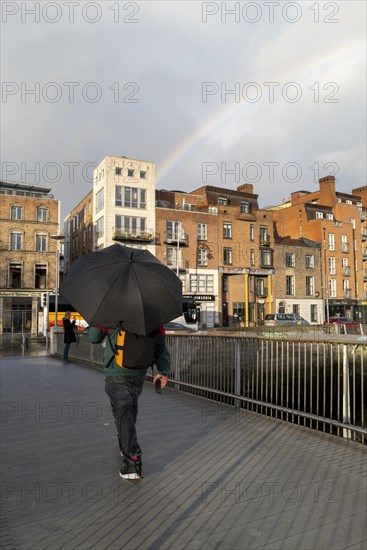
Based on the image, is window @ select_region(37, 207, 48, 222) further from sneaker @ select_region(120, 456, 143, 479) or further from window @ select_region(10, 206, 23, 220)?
sneaker @ select_region(120, 456, 143, 479)

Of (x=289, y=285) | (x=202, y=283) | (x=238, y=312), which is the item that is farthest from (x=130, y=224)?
(x=289, y=285)

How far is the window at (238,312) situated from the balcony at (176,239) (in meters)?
9.50

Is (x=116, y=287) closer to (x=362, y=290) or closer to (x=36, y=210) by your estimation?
(x=36, y=210)

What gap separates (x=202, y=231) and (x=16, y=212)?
2056 cm

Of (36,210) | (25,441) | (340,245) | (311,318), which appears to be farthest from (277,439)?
(340,245)

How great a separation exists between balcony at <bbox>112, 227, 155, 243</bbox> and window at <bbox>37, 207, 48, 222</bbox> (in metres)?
8.40

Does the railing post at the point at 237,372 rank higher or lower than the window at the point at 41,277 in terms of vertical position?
lower

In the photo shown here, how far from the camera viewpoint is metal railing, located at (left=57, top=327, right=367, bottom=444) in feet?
19.0

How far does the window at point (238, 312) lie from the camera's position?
5366cm

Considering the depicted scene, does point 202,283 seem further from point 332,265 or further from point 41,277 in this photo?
point 332,265

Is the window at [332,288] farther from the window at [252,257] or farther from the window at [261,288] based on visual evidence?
the window at [252,257]

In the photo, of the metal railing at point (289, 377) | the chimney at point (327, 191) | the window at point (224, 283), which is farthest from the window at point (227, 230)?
the metal railing at point (289, 377)

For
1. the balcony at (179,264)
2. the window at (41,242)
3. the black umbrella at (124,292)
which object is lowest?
the black umbrella at (124,292)

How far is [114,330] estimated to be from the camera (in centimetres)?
457
